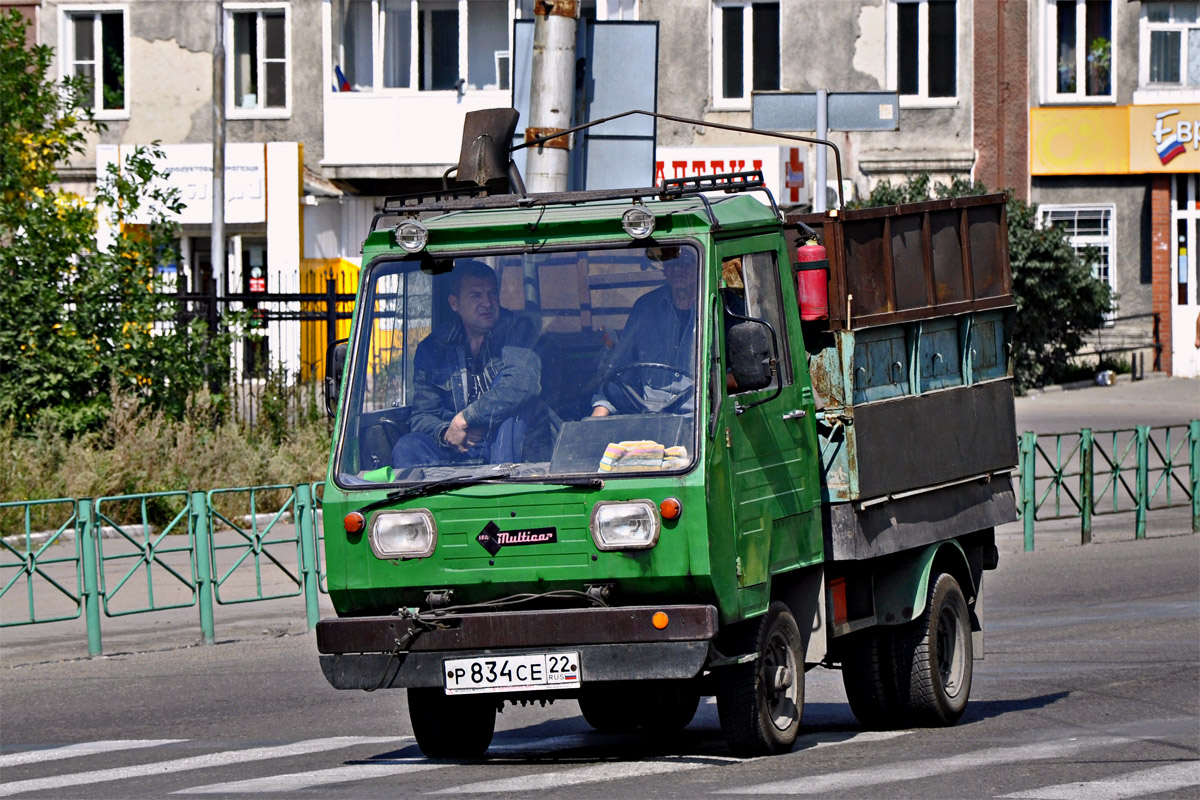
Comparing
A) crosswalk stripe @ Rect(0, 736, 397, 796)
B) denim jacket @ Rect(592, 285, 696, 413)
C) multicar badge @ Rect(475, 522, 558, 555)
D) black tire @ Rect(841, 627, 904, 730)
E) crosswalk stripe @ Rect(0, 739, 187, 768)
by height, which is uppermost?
denim jacket @ Rect(592, 285, 696, 413)

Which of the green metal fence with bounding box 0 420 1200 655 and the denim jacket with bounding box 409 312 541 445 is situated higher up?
the denim jacket with bounding box 409 312 541 445

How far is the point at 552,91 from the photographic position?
40.5 ft

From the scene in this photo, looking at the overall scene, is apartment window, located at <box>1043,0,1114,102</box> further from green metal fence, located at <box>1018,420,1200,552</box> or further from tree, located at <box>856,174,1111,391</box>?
green metal fence, located at <box>1018,420,1200,552</box>

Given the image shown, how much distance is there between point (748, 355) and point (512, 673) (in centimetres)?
168

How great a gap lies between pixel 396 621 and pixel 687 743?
202 centimetres

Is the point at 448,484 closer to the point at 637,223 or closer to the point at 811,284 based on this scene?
the point at 637,223

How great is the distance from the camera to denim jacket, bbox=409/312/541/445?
8.11 metres

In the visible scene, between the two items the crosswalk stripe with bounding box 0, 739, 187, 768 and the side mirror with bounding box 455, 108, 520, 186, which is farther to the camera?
the side mirror with bounding box 455, 108, 520, 186

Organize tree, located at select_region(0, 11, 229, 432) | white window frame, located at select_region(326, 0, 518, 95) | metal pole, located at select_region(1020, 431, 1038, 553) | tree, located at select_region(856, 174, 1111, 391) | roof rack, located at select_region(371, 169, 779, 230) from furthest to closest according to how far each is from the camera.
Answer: white window frame, located at select_region(326, 0, 518, 95), tree, located at select_region(856, 174, 1111, 391), tree, located at select_region(0, 11, 229, 432), metal pole, located at select_region(1020, 431, 1038, 553), roof rack, located at select_region(371, 169, 779, 230)

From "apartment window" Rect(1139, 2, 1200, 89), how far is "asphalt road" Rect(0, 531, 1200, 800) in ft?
84.0

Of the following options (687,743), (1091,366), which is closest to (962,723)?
(687,743)

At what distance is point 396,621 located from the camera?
7895mm

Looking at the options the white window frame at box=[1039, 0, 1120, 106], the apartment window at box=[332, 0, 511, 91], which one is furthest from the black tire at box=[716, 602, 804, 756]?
the white window frame at box=[1039, 0, 1120, 106]

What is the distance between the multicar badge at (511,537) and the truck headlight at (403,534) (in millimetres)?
223
